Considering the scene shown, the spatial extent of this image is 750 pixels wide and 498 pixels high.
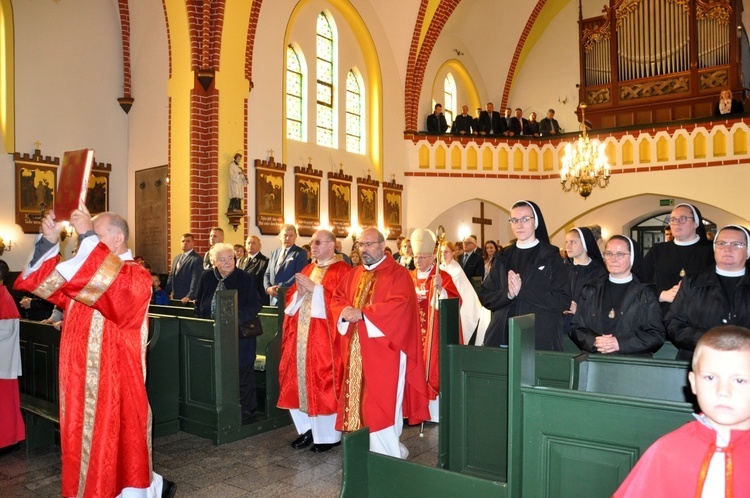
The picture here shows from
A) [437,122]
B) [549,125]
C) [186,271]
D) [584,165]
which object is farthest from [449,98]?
[186,271]

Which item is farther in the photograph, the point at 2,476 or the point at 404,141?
the point at 404,141

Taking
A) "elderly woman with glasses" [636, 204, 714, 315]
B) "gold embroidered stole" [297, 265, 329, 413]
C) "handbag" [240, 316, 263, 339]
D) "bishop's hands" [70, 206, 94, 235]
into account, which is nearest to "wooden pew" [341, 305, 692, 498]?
"bishop's hands" [70, 206, 94, 235]

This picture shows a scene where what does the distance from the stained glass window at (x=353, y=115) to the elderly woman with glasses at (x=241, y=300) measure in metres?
9.12

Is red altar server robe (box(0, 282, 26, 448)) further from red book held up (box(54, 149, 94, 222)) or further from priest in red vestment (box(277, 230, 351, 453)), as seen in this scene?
red book held up (box(54, 149, 94, 222))

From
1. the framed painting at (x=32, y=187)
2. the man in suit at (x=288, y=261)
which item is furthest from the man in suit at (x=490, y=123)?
the framed painting at (x=32, y=187)

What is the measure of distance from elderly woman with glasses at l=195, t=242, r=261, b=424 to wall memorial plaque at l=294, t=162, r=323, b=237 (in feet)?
22.1

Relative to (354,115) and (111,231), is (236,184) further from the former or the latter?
(111,231)

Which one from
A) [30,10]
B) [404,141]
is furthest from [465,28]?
[30,10]

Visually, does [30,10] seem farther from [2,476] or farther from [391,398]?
[391,398]

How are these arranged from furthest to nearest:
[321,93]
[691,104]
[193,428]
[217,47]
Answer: [691,104], [321,93], [217,47], [193,428]

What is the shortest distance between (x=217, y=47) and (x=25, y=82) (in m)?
3.46

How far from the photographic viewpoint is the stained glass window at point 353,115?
15.3m

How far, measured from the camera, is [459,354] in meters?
4.44

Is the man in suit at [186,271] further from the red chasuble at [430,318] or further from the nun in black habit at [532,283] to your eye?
the nun in black habit at [532,283]
